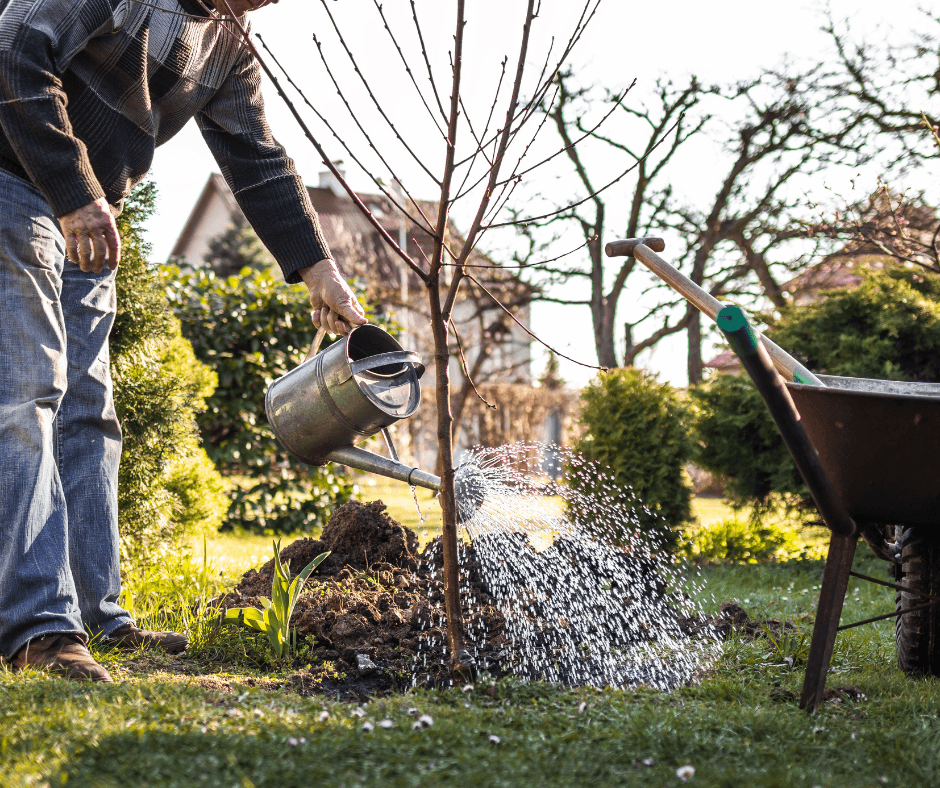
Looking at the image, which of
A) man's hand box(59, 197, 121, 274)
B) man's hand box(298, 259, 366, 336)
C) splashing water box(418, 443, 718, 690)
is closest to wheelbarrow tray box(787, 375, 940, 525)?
splashing water box(418, 443, 718, 690)

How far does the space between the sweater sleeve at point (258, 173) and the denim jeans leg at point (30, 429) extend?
61 cm

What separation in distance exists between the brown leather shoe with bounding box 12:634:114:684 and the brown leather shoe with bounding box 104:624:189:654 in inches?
13.0

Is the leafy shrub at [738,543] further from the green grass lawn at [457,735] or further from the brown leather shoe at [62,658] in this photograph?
the brown leather shoe at [62,658]

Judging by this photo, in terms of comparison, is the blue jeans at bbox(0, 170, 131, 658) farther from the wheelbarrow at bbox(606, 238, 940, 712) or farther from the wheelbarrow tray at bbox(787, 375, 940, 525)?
the wheelbarrow tray at bbox(787, 375, 940, 525)

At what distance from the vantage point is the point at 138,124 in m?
2.15

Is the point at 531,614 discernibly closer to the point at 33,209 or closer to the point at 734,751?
the point at 734,751

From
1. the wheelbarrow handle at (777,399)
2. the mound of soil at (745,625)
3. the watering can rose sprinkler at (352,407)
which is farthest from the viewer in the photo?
the mound of soil at (745,625)

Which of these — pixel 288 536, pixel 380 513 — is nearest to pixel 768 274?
pixel 288 536

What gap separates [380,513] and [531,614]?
0.76 meters

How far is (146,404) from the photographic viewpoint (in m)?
3.63

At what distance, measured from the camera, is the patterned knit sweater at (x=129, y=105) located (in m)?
1.79

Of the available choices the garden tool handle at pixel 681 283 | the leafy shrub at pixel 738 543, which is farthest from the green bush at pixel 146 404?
the leafy shrub at pixel 738 543

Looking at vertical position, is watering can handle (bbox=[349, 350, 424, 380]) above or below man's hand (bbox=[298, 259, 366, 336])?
below

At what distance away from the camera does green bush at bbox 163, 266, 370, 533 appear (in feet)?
17.9
